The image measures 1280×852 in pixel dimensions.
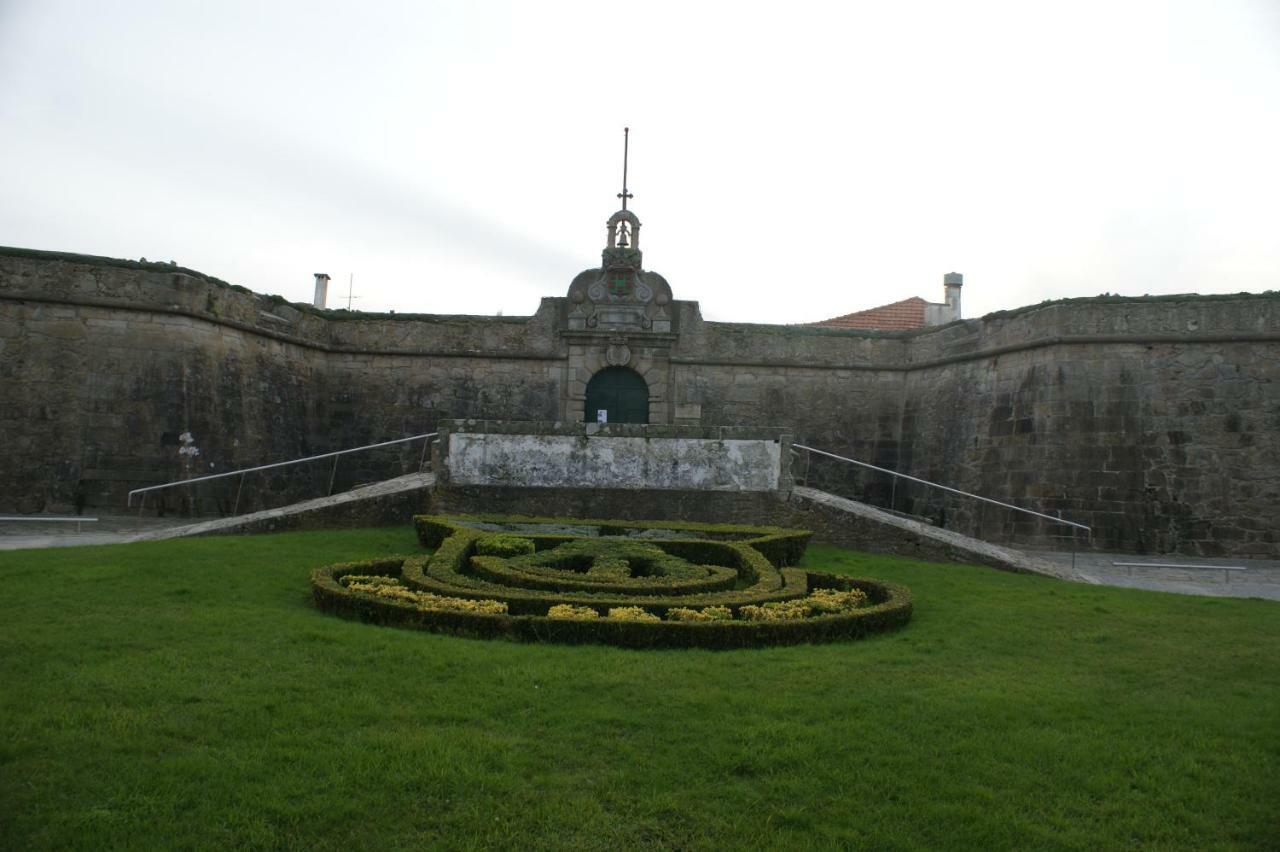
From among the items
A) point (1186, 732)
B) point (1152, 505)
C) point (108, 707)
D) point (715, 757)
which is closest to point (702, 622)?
point (715, 757)

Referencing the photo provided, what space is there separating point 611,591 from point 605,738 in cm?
302

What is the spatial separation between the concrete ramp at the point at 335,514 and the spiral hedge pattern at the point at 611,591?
1.65m

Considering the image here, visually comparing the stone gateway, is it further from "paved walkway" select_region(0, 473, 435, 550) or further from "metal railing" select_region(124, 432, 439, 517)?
"paved walkway" select_region(0, 473, 435, 550)

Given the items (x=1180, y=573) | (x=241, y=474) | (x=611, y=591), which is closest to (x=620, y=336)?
(x=241, y=474)

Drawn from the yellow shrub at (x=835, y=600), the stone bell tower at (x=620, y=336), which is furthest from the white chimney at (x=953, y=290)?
the yellow shrub at (x=835, y=600)

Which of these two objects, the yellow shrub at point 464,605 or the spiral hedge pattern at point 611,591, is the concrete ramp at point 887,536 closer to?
the spiral hedge pattern at point 611,591

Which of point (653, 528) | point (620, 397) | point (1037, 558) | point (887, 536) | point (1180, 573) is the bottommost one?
point (1180, 573)

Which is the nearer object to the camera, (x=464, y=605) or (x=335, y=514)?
(x=464, y=605)

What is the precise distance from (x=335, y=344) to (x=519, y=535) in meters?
10.6

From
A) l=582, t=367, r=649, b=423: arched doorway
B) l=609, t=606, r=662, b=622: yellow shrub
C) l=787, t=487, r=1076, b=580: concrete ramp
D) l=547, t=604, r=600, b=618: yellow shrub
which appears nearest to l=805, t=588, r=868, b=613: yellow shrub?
l=609, t=606, r=662, b=622: yellow shrub

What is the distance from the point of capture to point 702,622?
641 centimetres

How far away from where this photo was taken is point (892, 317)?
24.3 metres

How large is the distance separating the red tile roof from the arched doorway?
23.7 feet

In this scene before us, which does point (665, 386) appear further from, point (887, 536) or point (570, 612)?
point (570, 612)
